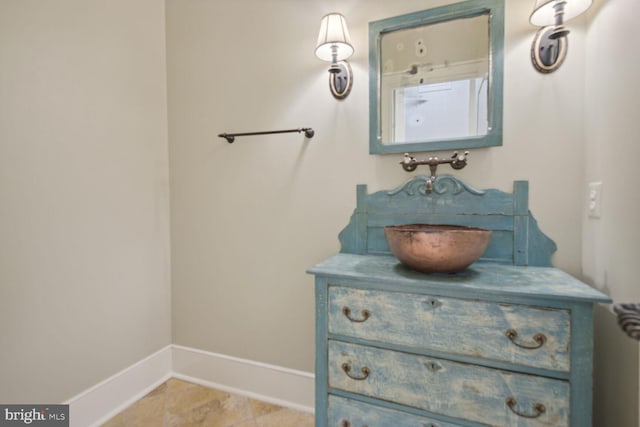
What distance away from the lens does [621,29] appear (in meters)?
0.90

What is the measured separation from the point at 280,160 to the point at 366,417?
1.20 m

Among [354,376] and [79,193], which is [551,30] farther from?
[79,193]

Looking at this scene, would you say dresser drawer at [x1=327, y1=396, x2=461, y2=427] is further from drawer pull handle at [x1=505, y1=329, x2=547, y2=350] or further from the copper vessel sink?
the copper vessel sink

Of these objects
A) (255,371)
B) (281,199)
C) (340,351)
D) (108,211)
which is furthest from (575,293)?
(108,211)

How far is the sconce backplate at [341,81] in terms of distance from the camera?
4.67 feet

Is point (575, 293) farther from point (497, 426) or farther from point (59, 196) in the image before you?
point (59, 196)

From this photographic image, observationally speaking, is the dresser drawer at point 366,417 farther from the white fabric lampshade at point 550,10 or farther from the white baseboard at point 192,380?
the white fabric lampshade at point 550,10

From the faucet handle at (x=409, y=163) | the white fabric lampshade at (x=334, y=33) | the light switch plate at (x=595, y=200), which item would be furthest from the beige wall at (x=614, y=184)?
the white fabric lampshade at (x=334, y=33)

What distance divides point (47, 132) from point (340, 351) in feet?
4.95

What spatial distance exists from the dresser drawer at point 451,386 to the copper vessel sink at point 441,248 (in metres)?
0.30

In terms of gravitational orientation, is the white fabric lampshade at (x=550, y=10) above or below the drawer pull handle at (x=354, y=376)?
above

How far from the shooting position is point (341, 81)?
4.71 feet

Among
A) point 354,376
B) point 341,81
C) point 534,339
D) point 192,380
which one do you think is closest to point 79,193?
point 192,380

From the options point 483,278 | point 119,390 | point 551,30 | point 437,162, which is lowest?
point 119,390
